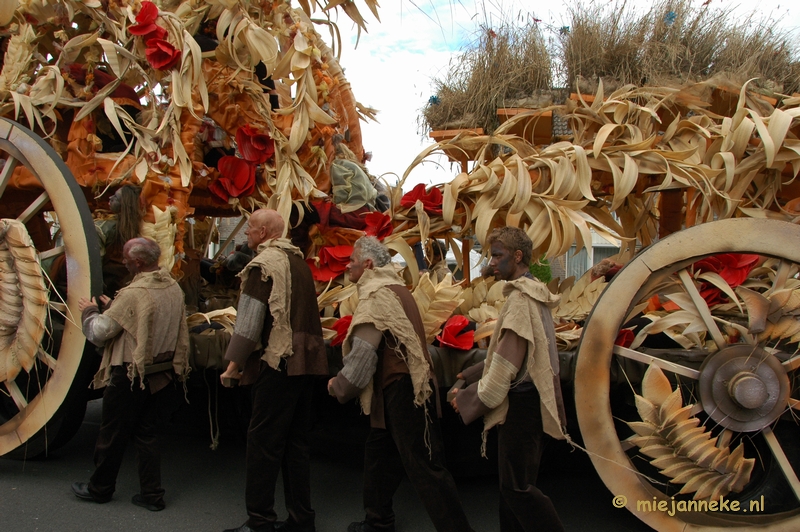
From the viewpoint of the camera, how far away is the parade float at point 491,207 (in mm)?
2170

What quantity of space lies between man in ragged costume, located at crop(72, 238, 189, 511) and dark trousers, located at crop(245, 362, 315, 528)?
0.55 metres

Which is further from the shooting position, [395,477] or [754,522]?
[395,477]

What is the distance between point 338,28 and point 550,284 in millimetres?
1803

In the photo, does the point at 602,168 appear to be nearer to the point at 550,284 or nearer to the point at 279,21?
the point at 550,284

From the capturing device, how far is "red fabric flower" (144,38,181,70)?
117 inches

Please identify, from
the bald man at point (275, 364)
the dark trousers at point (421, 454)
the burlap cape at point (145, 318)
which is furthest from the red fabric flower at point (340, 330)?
the burlap cape at point (145, 318)

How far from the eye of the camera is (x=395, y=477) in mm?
2477

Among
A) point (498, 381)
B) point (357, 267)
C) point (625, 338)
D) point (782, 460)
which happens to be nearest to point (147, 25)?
point (357, 267)

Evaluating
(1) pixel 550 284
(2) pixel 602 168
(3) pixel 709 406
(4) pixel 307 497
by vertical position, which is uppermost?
(2) pixel 602 168

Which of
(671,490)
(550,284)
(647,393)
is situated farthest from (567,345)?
(550,284)

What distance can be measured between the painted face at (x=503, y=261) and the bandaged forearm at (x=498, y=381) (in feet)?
0.97

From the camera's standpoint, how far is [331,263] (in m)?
3.19

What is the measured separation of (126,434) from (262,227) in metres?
1.07

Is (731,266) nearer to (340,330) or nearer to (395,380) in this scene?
(395,380)
